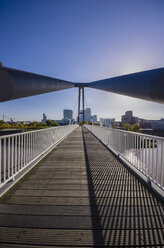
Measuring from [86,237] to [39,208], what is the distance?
823mm

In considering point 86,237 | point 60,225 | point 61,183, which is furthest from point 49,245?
point 61,183

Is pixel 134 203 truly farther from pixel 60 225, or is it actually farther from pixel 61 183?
pixel 61 183

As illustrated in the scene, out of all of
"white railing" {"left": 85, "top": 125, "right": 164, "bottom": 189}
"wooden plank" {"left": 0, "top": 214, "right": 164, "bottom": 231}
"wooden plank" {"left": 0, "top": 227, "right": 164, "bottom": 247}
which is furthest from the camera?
"white railing" {"left": 85, "top": 125, "right": 164, "bottom": 189}

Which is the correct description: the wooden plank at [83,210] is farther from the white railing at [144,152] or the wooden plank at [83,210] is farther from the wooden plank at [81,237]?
the white railing at [144,152]

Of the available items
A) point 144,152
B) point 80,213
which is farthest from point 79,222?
point 144,152

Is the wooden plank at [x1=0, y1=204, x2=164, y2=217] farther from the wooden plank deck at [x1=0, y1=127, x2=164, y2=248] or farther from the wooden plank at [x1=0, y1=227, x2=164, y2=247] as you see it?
the wooden plank at [x1=0, y1=227, x2=164, y2=247]

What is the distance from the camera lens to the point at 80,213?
1.82 m

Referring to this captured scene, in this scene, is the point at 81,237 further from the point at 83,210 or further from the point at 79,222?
the point at 83,210

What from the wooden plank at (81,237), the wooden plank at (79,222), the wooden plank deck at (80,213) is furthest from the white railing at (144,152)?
the wooden plank at (81,237)

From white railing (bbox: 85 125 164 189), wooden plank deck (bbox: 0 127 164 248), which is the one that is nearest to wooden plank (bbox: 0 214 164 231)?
wooden plank deck (bbox: 0 127 164 248)

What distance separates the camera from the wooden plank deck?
4.74 ft

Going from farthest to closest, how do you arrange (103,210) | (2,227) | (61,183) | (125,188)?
1. (61,183)
2. (125,188)
3. (103,210)
4. (2,227)

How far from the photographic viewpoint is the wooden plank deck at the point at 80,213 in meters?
1.45

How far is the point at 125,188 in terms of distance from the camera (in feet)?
8.21
